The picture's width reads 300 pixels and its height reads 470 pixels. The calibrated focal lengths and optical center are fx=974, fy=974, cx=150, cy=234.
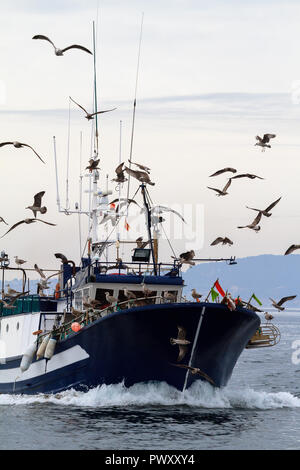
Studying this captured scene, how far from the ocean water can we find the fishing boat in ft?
2.01

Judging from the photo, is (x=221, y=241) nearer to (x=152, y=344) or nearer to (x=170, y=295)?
(x=170, y=295)

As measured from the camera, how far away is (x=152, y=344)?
39438 millimetres

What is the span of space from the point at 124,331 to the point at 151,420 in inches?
180

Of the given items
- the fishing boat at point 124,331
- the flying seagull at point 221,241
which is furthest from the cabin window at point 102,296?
the flying seagull at point 221,241

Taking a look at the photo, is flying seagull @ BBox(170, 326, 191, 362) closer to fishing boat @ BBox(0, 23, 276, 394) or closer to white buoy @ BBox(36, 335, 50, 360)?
fishing boat @ BBox(0, 23, 276, 394)

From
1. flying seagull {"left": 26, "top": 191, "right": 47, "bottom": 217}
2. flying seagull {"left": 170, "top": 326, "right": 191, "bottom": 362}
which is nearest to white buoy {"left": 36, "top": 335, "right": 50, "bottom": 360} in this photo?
flying seagull {"left": 170, "top": 326, "right": 191, "bottom": 362}

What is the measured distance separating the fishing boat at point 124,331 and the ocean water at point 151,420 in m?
0.61

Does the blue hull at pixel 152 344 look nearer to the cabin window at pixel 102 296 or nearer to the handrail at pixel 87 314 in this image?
the handrail at pixel 87 314

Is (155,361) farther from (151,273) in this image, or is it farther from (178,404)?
(151,273)

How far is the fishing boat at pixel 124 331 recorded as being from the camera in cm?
3938

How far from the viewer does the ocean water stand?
32.7 meters

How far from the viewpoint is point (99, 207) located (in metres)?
50.2
